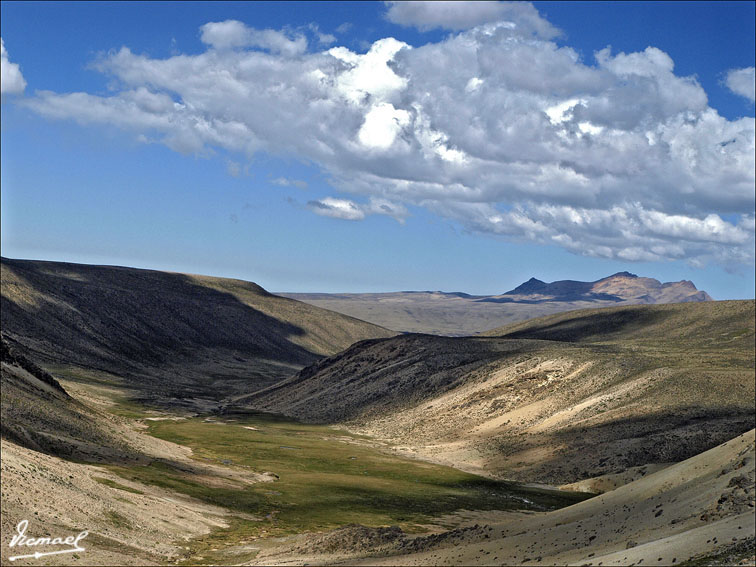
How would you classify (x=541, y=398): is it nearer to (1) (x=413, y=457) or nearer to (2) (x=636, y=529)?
(1) (x=413, y=457)

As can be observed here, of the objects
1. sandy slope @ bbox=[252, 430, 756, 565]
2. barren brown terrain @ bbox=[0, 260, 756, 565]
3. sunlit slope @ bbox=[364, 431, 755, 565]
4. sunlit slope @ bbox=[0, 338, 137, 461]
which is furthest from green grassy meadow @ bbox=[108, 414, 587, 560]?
sunlit slope @ bbox=[364, 431, 755, 565]

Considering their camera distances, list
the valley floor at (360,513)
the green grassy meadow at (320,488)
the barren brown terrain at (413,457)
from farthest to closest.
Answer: the green grassy meadow at (320,488), the barren brown terrain at (413,457), the valley floor at (360,513)

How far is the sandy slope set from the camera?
2914cm

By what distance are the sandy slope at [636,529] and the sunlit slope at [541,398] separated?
3503 centimetres

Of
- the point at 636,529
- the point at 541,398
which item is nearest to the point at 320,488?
the point at 636,529

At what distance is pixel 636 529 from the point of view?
35156 mm

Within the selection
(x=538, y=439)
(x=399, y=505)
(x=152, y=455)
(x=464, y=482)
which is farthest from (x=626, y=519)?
(x=538, y=439)

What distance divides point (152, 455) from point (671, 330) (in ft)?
441

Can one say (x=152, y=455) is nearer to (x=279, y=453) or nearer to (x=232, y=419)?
(x=279, y=453)

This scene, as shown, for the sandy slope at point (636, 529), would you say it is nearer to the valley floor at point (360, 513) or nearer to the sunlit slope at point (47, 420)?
the valley floor at point (360, 513)

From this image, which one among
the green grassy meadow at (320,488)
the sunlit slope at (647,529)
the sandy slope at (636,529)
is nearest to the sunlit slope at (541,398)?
the green grassy meadow at (320,488)

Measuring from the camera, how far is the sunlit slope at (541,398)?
83.0m

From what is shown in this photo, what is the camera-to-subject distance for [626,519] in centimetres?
3803

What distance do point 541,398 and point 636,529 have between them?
72880mm
